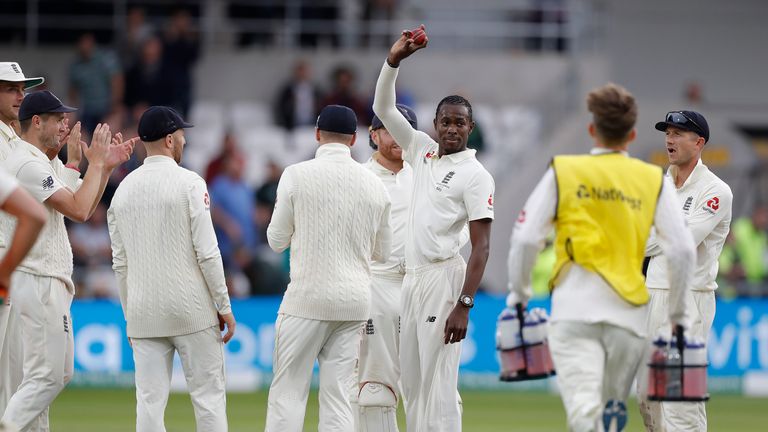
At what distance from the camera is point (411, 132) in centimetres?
977

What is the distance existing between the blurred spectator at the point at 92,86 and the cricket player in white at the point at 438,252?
12.7 m

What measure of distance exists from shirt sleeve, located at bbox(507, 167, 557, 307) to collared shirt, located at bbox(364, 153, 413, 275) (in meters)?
2.78

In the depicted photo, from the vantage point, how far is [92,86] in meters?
21.5

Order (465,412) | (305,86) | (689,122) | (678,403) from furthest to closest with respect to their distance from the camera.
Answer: (305,86), (465,412), (689,122), (678,403)

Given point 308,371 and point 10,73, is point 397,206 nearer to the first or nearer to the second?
point 308,371

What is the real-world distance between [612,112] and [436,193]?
200cm

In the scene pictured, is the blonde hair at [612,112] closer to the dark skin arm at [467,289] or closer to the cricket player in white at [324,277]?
the dark skin arm at [467,289]

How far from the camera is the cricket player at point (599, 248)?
24.8 feet

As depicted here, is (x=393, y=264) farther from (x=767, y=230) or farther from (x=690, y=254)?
(x=767, y=230)

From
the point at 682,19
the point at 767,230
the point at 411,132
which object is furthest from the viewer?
the point at 682,19

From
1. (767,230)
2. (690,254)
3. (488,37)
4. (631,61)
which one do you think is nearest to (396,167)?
(690,254)

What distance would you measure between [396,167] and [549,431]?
4.01 m

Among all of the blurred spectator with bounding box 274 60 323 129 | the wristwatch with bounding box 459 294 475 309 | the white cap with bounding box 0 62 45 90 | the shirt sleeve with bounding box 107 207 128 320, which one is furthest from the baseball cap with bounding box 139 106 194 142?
the blurred spectator with bounding box 274 60 323 129

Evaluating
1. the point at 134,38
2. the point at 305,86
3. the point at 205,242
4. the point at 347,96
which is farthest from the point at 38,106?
the point at 134,38
